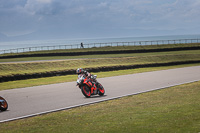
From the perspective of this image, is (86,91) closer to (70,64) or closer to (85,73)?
(85,73)

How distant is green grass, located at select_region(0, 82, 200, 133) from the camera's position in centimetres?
832

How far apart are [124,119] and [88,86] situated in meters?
5.22

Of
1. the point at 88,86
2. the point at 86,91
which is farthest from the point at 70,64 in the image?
the point at 86,91

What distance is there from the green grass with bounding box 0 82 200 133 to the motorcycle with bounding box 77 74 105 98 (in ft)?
5.83

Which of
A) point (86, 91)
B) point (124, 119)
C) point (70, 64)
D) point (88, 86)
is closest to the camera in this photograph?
point (124, 119)

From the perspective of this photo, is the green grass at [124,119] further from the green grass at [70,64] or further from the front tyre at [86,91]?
the green grass at [70,64]

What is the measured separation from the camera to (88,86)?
14469 mm

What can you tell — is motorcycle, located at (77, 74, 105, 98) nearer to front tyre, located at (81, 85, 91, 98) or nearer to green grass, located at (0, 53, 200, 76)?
front tyre, located at (81, 85, 91, 98)

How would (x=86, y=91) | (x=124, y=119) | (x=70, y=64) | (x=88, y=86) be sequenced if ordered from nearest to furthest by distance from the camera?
(x=124, y=119)
(x=86, y=91)
(x=88, y=86)
(x=70, y=64)

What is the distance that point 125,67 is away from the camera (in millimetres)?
32750

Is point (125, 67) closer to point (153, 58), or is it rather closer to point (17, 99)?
point (153, 58)

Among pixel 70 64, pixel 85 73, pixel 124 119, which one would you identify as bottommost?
pixel 124 119

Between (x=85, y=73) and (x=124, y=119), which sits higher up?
(x=85, y=73)

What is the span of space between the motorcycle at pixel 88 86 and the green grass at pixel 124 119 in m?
1.78
